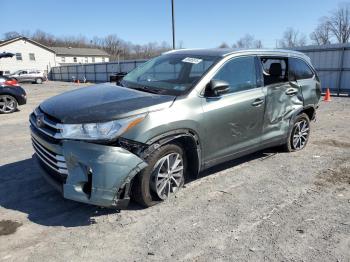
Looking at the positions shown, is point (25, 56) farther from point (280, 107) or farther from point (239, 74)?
point (239, 74)

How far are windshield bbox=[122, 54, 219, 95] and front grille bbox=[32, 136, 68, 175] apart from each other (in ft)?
4.67

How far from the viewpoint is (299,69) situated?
19.4ft

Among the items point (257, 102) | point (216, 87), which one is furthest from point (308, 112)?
point (216, 87)

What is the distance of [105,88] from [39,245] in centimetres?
222

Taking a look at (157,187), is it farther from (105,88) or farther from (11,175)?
(11,175)

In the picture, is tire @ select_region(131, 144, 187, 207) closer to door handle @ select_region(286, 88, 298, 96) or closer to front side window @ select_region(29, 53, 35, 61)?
door handle @ select_region(286, 88, 298, 96)

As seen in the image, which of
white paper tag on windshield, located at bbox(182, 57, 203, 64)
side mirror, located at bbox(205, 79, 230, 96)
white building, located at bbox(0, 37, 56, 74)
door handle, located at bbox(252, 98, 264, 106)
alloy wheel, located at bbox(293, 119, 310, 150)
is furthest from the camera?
white building, located at bbox(0, 37, 56, 74)

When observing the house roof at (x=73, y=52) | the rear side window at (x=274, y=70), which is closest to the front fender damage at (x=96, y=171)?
the rear side window at (x=274, y=70)

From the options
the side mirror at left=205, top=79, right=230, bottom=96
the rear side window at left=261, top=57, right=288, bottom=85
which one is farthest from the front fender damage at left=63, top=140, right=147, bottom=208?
the rear side window at left=261, top=57, right=288, bottom=85

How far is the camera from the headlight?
3.40 meters

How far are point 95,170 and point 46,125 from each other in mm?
887

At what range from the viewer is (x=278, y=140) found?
554 centimetres

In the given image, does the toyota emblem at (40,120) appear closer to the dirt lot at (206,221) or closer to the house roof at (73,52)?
the dirt lot at (206,221)

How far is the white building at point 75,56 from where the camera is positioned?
217ft
